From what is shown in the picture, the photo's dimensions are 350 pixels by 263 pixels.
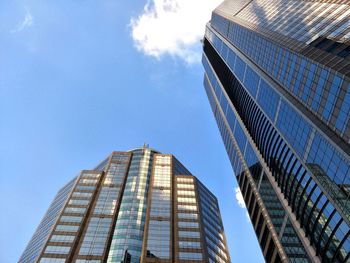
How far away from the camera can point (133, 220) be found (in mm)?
93500

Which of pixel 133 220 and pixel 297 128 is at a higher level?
pixel 133 220

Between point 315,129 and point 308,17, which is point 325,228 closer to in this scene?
point 315,129

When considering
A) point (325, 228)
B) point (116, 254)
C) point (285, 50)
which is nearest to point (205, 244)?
point (116, 254)

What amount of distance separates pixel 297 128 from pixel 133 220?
161 feet

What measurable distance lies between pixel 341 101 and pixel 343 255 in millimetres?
23499

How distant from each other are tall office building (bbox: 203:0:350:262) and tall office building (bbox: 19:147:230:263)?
17665 millimetres

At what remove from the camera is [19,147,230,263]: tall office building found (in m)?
81.1

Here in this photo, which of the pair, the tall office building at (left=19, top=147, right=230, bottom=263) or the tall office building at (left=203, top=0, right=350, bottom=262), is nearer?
the tall office building at (left=203, top=0, right=350, bottom=262)

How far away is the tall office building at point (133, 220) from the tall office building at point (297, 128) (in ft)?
58.0

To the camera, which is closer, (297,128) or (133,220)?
(297,128)

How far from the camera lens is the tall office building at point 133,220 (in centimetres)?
8106

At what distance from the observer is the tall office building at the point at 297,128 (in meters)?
54.0

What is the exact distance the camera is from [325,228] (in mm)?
58844

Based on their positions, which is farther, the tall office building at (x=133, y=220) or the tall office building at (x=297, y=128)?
the tall office building at (x=133, y=220)
